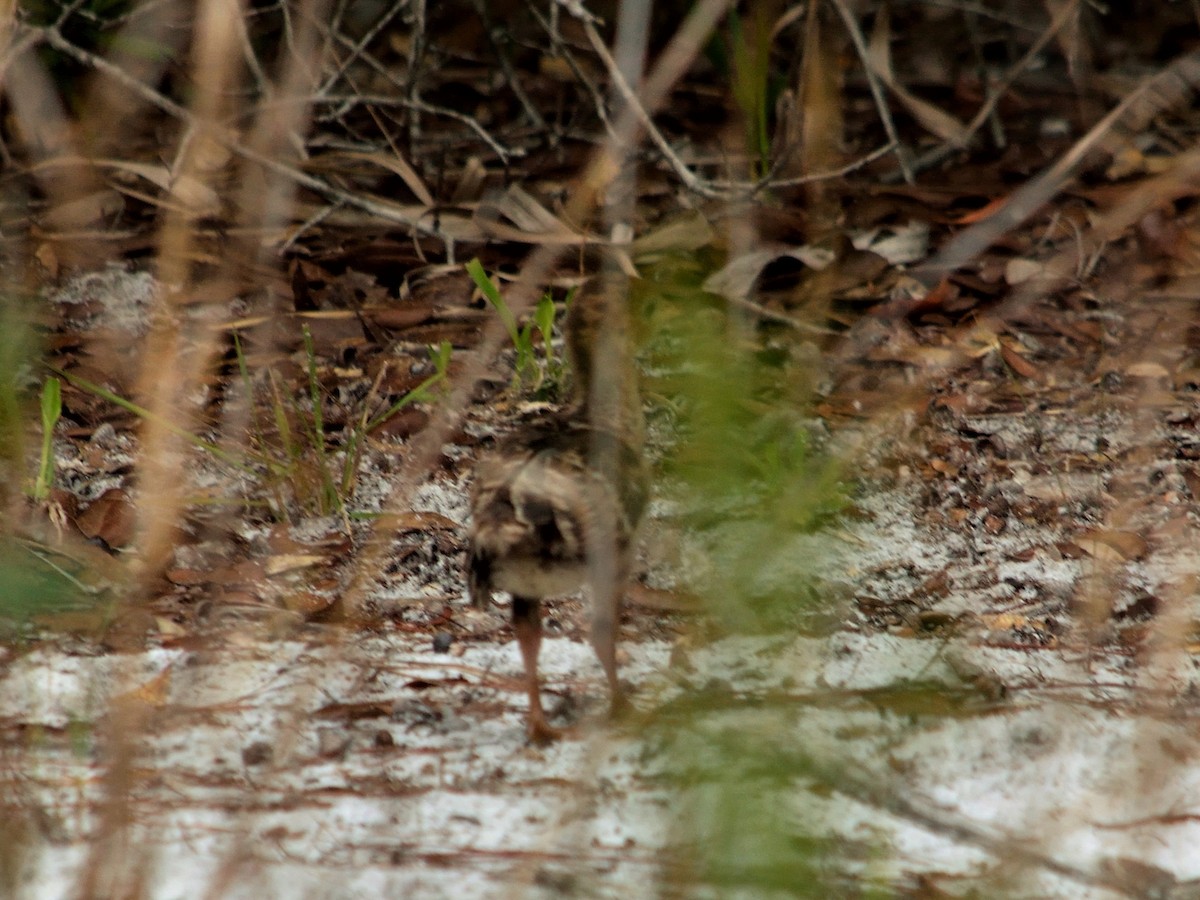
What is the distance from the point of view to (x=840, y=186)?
5.71 meters

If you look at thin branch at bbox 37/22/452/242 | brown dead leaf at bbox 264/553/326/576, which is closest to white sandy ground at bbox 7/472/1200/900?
brown dead leaf at bbox 264/553/326/576

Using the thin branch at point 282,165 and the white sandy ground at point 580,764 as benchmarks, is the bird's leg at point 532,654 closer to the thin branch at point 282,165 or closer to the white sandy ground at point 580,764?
the white sandy ground at point 580,764

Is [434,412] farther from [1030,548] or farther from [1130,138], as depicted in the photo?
[1130,138]

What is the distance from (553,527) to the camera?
3.08 meters

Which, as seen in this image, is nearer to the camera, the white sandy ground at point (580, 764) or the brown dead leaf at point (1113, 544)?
the white sandy ground at point (580, 764)

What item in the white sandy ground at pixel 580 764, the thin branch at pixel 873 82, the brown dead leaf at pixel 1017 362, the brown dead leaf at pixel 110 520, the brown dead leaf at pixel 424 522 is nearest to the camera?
the white sandy ground at pixel 580 764

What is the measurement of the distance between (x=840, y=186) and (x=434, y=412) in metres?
1.95

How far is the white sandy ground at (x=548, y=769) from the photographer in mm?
2646

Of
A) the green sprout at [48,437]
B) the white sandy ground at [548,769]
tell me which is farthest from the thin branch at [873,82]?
the green sprout at [48,437]

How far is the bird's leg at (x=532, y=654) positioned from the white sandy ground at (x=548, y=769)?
0.05 m

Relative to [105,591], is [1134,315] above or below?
above

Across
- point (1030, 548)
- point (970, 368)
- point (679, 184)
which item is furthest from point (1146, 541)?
point (679, 184)

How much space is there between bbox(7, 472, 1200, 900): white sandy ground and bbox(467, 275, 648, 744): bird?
21 centimetres

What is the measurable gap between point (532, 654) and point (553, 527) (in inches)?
12.8
